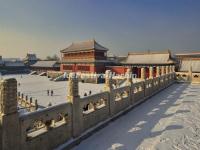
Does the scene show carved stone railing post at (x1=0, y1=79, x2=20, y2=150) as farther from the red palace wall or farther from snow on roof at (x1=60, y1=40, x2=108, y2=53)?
snow on roof at (x1=60, y1=40, x2=108, y2=53)

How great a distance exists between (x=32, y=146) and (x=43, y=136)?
456 millimetres

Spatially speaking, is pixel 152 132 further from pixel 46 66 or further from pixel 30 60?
pixel 30 60

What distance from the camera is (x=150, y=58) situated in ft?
123

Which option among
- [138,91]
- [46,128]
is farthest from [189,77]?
[46,128]

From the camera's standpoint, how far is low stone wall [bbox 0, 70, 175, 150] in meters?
4.86

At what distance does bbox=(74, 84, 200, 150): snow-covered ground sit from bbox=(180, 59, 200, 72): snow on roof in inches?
827

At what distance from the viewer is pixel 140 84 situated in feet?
46.1

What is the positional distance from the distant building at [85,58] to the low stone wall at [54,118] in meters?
29.0

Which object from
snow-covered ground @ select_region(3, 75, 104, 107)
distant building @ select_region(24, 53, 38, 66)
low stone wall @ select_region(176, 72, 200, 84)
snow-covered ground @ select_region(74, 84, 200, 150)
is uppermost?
distant building @ select_region(24, 53, 38, 66)

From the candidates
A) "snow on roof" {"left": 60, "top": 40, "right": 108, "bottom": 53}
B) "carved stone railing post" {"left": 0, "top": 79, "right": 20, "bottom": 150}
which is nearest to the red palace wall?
"snow on roof" {"left": 60, "top": 40, "right": 108, "bottom": 53}

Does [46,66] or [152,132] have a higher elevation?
[46,66]

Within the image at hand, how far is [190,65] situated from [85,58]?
20975 mm

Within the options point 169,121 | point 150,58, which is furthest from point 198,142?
point 150,58

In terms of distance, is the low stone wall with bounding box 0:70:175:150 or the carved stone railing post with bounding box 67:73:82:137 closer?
Answer: the low stone wall with bounding box 0:70:175:150
